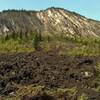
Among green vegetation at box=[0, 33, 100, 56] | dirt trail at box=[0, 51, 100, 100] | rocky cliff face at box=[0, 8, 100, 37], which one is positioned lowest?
dirt trail at box=[0, 51, 100, 100]

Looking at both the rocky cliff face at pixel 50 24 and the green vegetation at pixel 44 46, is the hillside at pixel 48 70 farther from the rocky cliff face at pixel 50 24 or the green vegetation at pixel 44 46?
the rocky cliff face at pixel 50 24

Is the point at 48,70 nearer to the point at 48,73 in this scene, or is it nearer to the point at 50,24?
the point at 48,73

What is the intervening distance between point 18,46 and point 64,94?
211 feet

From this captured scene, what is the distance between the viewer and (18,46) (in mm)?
115750

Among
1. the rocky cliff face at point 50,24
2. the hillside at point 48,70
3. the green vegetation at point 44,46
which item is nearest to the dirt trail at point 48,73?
the hillside at point 48,70

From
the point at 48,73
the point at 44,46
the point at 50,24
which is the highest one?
the point at 50,24

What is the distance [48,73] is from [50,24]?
119006 mm

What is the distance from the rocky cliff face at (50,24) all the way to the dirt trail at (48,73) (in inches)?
3528

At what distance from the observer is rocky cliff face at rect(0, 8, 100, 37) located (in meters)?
180

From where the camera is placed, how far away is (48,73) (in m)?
71.9

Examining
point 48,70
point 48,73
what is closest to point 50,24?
point 48,70

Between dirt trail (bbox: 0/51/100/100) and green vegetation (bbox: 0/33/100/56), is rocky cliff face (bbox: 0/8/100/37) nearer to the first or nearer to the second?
green vegetation (bbox: 0/33/100/56)

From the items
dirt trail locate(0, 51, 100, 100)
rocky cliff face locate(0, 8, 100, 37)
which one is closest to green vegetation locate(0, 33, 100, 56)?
dirt trail locate(0, 51, 100, 100)

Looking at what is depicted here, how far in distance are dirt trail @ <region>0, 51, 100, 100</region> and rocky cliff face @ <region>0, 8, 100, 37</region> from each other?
8960cm
